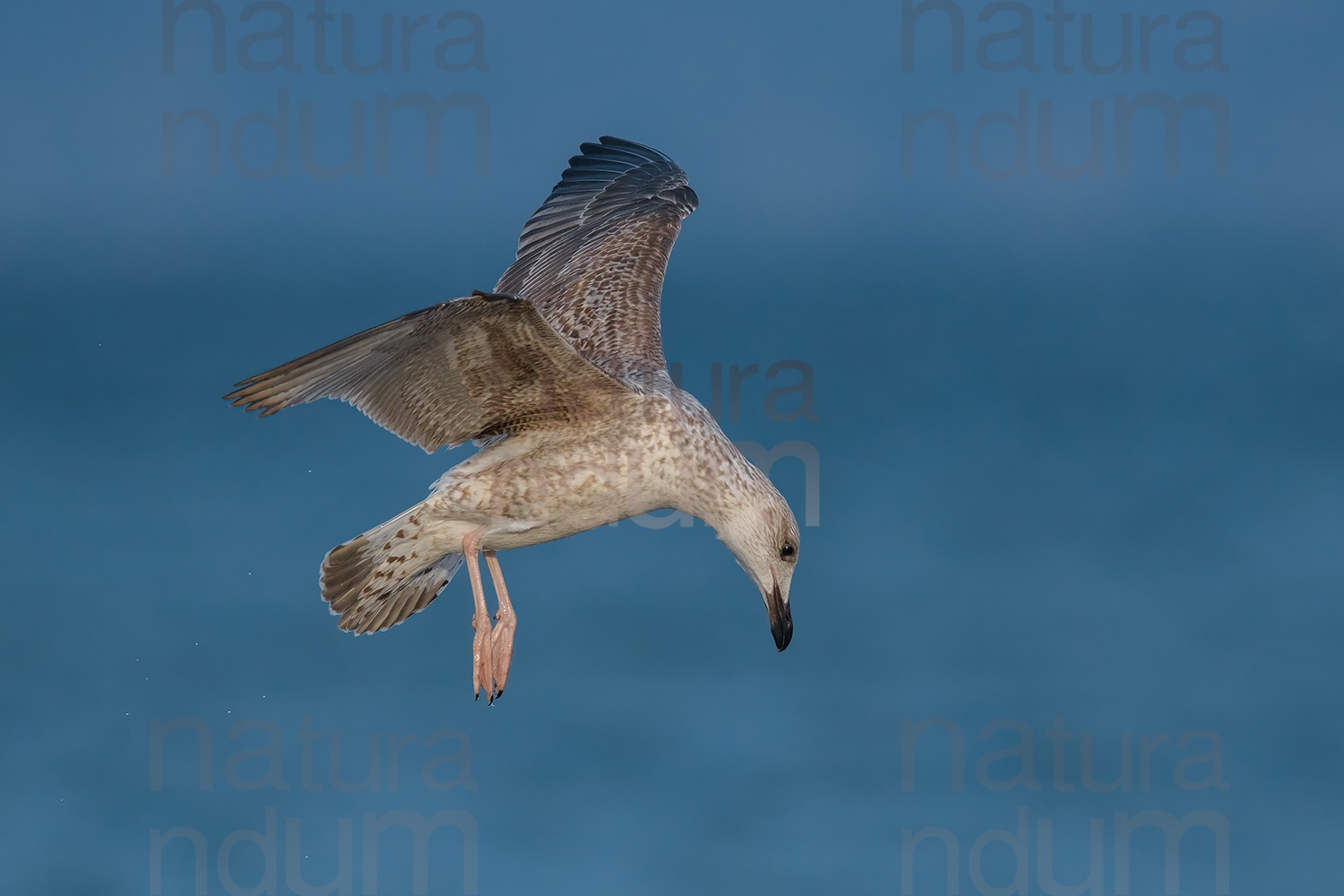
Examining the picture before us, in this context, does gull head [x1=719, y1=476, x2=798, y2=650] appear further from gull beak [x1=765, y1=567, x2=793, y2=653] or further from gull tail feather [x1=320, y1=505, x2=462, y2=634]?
gull tail feather [x1=320, y1=505, x2=462, y2=634]

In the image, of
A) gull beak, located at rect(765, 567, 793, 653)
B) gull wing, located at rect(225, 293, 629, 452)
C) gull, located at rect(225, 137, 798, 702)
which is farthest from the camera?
gull beak, located at rect(765, 567, 793, 653)

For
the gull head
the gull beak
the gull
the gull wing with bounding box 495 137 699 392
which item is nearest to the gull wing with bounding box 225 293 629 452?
the gull

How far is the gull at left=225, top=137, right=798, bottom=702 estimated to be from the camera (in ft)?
37.1

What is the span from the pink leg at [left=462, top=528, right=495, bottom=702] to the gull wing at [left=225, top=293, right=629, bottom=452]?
776mm

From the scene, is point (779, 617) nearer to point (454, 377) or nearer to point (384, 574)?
point (454, 377)

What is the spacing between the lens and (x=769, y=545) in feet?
40.0

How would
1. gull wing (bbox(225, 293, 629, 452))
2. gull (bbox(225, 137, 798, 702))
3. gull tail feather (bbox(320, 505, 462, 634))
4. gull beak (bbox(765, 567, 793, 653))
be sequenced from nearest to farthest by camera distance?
1. gull wing (bbox(225, 293, 629, 452))
2. gull (bbox(225, 137, 798, 702))
3. gull beak (bbox(765, 567, 793, 653))
4. gull tail feather (bbox(320, 505, 462, 634))

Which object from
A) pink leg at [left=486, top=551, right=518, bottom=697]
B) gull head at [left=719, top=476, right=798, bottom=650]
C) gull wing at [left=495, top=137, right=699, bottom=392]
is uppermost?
gull wing at [left=495, top=137, right=699, bottom=392]

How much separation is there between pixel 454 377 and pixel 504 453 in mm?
667

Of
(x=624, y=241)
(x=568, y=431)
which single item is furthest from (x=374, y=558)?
(x=624, y=241)

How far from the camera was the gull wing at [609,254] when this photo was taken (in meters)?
13.9

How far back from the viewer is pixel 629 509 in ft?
40.1

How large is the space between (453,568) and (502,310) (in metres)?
2.95

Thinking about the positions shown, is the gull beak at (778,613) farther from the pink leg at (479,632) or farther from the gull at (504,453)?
the pink leg at (479,632)
